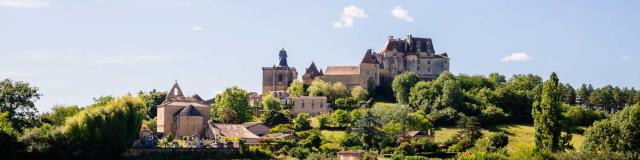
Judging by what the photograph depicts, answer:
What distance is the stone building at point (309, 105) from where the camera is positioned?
82.4 meters

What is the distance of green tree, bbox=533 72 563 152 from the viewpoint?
5375cm

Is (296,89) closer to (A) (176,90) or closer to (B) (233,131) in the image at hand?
(A) (176,90)

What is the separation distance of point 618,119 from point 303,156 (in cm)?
2111

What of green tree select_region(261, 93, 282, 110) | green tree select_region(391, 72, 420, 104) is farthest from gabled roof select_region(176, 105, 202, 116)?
green tree select_region(391, 72, 420, 104)

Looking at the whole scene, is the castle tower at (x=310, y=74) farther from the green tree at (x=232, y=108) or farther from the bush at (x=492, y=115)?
the bush at (x=492, y=115)

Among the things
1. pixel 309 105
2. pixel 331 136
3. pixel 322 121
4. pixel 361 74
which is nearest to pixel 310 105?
pixel 309 105

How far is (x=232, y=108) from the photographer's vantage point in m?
74.4

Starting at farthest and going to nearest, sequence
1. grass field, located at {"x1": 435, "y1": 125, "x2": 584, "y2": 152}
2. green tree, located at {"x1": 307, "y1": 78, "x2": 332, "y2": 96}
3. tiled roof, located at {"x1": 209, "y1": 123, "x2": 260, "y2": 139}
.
Answer: green tree, located at {"x1": 307, "y1": 78, "x2": 332, "y2": 96} < grass field, located at {"x1": 435, "y1": 125, "x2": 584, "y2": 152} < tiled roof, located at {"x1": 209, "y1": 123, "x2": 260, "y2": 139}

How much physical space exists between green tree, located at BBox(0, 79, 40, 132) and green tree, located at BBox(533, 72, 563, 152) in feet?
112

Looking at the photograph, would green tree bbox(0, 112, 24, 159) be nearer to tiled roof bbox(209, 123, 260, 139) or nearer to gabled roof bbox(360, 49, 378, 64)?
tiled roof bbox(209, 123, 260, 139)

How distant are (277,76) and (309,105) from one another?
12.3 metres

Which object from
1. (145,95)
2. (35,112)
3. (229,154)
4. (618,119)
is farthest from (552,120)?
(145,95)

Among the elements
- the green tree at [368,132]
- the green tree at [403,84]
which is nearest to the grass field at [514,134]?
the green tree at [368,132]

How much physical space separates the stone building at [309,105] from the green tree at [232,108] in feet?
22.9
